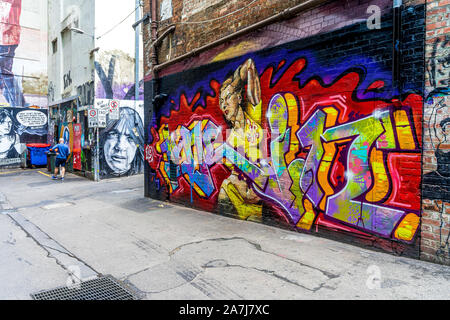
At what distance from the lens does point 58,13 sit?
16984mm

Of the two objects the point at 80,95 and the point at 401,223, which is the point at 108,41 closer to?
the point at 80,95

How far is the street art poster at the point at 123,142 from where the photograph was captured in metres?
13.8

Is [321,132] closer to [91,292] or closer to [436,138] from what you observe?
[436,138]

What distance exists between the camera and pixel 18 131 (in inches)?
764

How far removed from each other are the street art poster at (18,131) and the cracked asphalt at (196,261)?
45.1 feet

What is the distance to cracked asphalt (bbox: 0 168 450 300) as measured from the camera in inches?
144

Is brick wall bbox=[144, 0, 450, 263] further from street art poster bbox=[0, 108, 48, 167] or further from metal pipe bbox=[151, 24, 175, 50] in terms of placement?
street art poster bbox=[0, 108, 48, 167]

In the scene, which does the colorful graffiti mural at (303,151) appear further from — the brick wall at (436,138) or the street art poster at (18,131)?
the street art poster at (18,131)

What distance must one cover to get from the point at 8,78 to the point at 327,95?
24.0 m

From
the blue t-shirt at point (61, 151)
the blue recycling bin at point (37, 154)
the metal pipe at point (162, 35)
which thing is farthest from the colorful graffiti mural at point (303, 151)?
the blue recycling bin at point (37, 154)

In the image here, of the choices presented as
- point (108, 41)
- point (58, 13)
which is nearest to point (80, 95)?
point (108, 41)

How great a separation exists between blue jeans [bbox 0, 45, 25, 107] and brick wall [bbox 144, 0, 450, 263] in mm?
19063

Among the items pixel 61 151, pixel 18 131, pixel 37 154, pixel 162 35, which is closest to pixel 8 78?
pixel 18 131

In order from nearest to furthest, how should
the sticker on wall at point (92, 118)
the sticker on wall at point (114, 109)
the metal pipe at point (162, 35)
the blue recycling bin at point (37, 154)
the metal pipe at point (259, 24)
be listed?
the metal pipe at point (259, 24) → the metal pipe at point (162, 35) → the sticker on wall at point (92, 118) → the sticker on wall at point (114, 109) → the blue recycling bin at point (37, 154)
